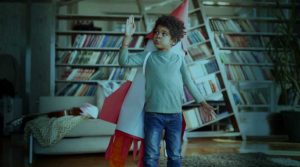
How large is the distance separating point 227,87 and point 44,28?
8.59 ft

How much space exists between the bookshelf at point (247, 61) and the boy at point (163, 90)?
288 cm

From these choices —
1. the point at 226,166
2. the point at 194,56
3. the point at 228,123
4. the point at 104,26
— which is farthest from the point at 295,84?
the point at 104,26

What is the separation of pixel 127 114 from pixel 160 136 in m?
0.23

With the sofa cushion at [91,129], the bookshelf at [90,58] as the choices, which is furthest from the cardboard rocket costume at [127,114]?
the bookshelf at [90,58]

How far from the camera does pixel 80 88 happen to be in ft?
15.7

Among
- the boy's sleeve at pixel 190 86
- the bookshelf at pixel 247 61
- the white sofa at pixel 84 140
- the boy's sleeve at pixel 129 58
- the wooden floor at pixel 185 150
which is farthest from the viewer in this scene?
the bookshelf at pixel 247 61

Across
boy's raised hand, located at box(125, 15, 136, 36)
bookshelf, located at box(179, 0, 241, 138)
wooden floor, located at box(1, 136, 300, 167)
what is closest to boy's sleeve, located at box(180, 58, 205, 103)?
boy's raised hand, located at box(125, 15, 136, 36)

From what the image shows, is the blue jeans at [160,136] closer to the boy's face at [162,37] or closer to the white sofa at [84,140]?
the boy's face at [162,37]

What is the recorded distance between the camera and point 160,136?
5.94 feet

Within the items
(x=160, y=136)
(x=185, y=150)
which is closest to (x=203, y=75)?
(x=185, y=150)

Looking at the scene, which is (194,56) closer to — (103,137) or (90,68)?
(90,68)

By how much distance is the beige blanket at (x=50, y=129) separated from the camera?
117 inches

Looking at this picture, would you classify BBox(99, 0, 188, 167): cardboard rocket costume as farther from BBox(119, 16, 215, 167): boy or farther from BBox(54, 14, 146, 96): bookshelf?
BBox(54, 14, 146, 96): bookshelf

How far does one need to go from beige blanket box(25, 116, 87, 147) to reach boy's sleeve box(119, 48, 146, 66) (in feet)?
4.52
